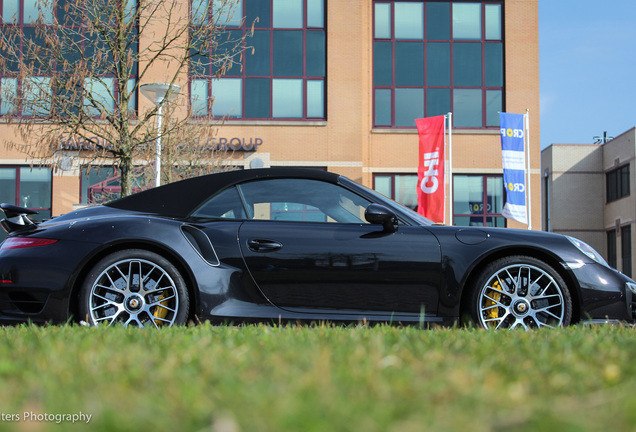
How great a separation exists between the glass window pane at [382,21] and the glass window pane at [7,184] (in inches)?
594

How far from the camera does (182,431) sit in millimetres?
1399

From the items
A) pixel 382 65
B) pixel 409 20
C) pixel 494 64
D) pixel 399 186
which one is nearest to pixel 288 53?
pixel 382 65

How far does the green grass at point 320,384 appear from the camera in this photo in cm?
148

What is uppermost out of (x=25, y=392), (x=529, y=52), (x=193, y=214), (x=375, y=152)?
(x=529, y=52)

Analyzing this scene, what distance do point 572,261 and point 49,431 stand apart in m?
4.33

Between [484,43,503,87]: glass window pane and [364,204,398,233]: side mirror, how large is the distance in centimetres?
2433

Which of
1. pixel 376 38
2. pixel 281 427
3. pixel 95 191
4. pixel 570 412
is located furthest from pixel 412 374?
pixel 376 38

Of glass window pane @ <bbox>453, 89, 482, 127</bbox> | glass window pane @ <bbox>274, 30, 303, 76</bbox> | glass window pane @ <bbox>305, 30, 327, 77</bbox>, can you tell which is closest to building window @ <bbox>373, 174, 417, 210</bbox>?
glass window pane @ <bbox>453, 89, 482, 127</bbox>

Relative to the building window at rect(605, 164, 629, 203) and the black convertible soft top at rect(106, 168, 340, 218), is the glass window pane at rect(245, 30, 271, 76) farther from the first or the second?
the building window at rect(605, 164, 629, 203)

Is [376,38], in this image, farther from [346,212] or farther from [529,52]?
[346,212]

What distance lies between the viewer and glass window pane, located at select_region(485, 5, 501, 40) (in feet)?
92.8

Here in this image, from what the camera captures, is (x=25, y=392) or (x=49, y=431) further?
(x=25, y=392)

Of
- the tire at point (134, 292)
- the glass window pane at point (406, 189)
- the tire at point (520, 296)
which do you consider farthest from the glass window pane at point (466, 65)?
the tire at point (134, 292)

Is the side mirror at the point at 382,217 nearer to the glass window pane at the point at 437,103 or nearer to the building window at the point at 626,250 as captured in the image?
the glass window pane at the point at 437,103
